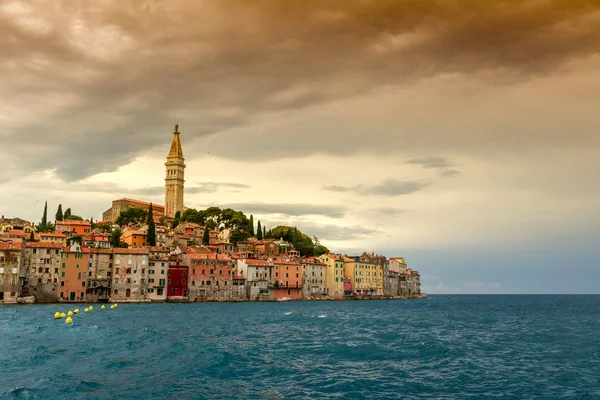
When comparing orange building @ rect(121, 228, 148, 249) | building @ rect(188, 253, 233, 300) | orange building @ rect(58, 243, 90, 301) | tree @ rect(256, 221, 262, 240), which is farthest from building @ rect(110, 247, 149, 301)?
tree @ rect(256, 221, 262, 240)

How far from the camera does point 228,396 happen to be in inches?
788

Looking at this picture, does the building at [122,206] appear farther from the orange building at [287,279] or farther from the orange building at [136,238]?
the orange building at [287,279]

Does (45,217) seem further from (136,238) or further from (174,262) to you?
(174,262)

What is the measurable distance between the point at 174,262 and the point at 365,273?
50775mm

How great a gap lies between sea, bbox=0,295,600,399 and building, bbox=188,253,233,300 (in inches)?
1857

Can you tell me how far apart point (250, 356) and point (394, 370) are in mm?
8093

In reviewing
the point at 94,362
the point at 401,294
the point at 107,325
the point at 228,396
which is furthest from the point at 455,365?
the point at 401,294

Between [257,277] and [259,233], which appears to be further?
[259,233]

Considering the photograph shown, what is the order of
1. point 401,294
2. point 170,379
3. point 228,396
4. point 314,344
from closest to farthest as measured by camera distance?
point 228,396, point 170,379, point 314,344, point 401,294

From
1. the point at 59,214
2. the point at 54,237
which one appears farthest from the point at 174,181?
the point at 54,237

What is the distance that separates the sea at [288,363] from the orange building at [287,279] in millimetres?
59485

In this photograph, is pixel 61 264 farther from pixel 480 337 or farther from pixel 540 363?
pixel 540 363

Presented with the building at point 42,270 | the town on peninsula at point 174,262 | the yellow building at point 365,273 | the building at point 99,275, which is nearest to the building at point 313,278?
the town on peninsula at point 174,262

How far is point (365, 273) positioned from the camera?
409ft
